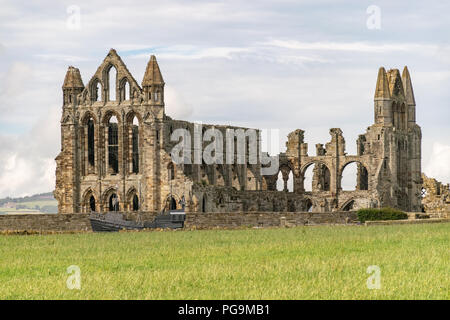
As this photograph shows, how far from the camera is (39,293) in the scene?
23141 millimetres

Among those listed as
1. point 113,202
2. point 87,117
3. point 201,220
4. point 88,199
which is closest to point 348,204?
point 113,202

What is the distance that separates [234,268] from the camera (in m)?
27.6

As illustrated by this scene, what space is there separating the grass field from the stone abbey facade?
40078mm

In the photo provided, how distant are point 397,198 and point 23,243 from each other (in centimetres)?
5995

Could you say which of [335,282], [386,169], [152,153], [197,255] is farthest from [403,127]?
[335,282]

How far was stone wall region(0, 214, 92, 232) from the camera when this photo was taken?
58.8m

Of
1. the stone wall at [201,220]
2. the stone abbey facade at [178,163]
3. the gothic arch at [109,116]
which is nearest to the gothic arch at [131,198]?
the stone abbey facade at [178,163]

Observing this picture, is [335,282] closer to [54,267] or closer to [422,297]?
[422,297]

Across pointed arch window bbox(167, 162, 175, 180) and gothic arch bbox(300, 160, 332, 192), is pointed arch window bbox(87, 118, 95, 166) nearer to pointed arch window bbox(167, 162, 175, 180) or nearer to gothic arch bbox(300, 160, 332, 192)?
pointed arch window bbox(167, 162, 175, 180)

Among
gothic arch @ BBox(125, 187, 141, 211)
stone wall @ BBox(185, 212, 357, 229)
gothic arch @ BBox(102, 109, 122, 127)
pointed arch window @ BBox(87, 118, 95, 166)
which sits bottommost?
stone wall @ BBox(185, 212, 357, 229)

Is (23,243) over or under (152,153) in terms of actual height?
under

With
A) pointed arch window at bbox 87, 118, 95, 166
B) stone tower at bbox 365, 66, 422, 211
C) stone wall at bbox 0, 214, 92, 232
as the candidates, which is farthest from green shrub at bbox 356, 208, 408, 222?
pointed arch window at bbox 87, 118, 95, 166

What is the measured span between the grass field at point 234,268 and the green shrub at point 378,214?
92.3 feet

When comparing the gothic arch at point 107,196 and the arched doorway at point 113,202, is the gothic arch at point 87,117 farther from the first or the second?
the arched doorway at point 113,202
